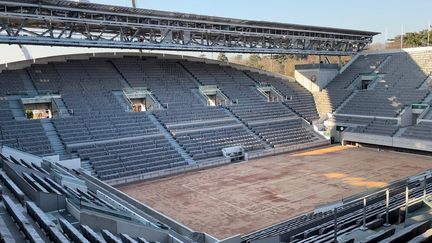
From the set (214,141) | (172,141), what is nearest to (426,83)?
(214,141)

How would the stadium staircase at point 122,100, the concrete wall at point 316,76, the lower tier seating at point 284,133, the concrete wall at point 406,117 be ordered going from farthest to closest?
1. the concrete wall at point 316,76
2. the lower tier seating at point 284,133
3. the concrete wall at point 406,117
4. the stadium staircase at point 122,100

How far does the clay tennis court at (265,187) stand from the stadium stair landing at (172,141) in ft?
4.45

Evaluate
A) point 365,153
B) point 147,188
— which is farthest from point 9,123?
point 365,153

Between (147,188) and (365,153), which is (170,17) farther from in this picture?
(365,153)

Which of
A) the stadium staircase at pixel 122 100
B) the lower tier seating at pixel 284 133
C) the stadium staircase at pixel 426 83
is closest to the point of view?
the stadium staircase at pixel 122 100

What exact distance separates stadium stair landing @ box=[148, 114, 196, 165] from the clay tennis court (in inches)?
53.4

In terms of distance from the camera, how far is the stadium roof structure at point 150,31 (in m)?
19.4

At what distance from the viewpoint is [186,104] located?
2659 centimetres

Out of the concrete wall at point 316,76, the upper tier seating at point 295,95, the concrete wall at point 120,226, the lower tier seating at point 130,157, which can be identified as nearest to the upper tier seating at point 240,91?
the upper tier seating at point 295,95

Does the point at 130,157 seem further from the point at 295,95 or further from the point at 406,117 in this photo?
the point at 406,117

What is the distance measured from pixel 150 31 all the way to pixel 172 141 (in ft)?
22.7

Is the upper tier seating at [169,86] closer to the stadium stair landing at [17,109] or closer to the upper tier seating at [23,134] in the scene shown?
the upper tier seating at [23,134]

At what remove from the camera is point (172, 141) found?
22812 millimetres

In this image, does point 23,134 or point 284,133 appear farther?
point 284,133
